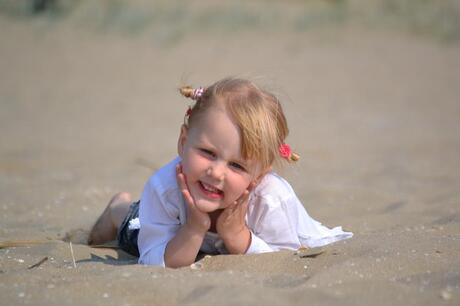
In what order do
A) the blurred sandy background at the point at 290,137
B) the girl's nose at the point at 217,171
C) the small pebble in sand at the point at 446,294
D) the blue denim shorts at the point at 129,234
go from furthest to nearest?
the blue denim shorts at the point at 129,234
the girl's nose at the point at 217,171
the blurred sandy background at the point at 290,137
the small pebble in sand at the point at 446,294

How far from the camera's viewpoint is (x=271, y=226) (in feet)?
11.8

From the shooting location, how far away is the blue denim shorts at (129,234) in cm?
393

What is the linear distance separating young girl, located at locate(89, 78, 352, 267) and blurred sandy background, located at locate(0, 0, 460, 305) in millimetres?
151

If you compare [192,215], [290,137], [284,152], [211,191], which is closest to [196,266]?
[192,215]

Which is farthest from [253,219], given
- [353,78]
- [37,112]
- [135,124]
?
[353,78]

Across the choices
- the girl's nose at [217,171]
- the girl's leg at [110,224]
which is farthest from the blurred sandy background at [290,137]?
the girl's nose at [217,171]

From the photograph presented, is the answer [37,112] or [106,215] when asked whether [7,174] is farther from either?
[37,112]

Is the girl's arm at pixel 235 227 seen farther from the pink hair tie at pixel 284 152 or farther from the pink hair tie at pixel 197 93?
the pink hair tie at pixel 197 93

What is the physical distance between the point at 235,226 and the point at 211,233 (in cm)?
19

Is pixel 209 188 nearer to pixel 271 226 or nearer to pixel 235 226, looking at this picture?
pixel 235 226

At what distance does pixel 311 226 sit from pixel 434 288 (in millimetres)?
1102

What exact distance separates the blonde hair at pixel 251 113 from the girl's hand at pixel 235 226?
20cm

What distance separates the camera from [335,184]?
630cm

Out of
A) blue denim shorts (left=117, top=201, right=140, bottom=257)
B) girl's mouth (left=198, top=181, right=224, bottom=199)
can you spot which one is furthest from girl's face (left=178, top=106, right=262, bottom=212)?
blue denim shorts (left=117, top=201, right=140, bottom=257)
